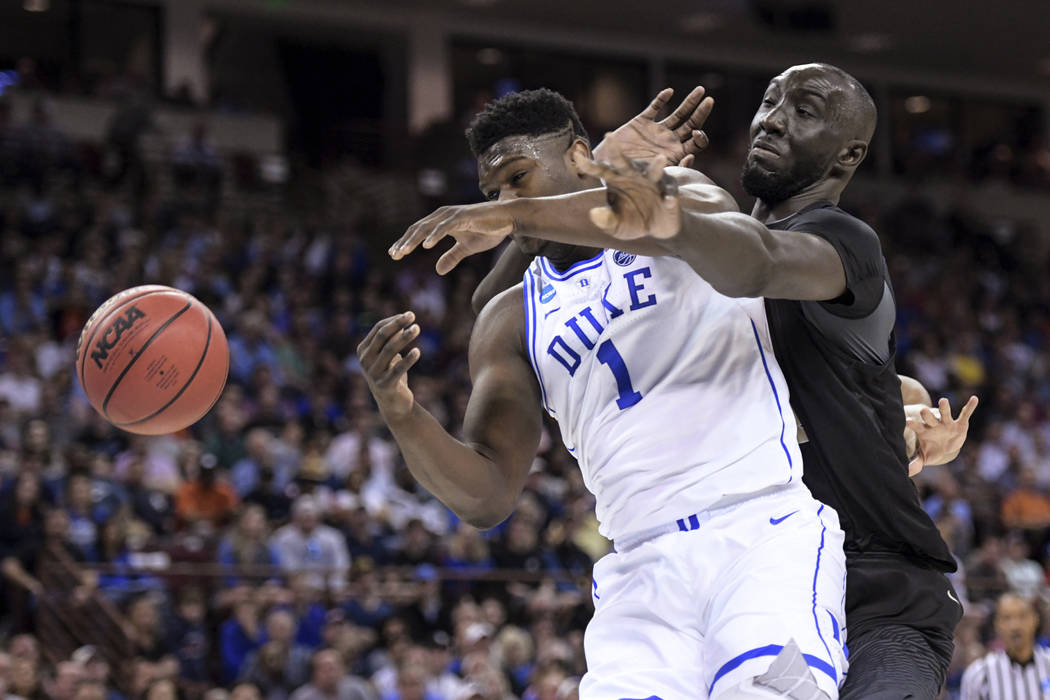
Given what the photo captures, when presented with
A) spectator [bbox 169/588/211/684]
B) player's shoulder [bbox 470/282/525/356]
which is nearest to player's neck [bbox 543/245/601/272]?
player's shoulder [bbox 470/282/525/356]

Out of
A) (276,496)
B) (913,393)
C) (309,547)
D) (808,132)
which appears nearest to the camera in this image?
(808,132)

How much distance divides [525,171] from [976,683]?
546 centimetres

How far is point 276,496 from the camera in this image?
1127 centimetres

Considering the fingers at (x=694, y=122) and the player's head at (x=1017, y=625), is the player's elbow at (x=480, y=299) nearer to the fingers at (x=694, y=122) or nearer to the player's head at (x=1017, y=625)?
the fingers at (x=694, y=122)

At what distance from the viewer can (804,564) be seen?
353 cm

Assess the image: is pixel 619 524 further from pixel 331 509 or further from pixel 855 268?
pixel 331 509

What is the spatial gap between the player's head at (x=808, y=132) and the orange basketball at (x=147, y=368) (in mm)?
2148

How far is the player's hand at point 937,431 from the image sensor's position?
4305 millimetres

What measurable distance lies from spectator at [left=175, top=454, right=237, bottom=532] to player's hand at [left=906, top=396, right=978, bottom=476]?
7.55 metres

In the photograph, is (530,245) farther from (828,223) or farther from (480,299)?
(828,223)

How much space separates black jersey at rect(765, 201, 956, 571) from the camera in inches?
147

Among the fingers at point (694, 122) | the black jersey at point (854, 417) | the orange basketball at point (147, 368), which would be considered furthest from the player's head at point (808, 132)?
the orange basketball at point (147, 368)

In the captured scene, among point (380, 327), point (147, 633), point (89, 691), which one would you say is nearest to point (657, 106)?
point (380, 327)

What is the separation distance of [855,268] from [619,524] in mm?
913
